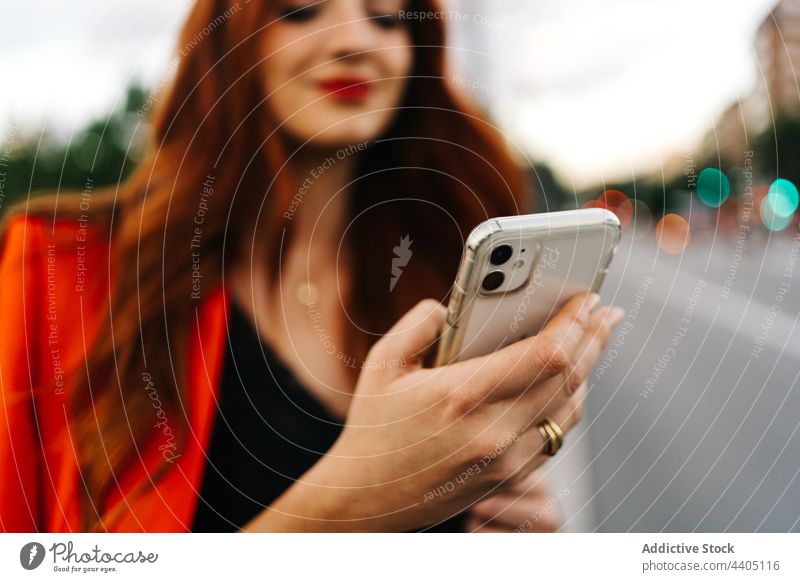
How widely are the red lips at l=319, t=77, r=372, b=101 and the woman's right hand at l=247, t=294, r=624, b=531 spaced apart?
0.22 m

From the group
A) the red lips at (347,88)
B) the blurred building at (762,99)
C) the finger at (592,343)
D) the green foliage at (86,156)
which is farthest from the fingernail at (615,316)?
the green foliage at (86,156)

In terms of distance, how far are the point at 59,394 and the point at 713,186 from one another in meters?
0.74

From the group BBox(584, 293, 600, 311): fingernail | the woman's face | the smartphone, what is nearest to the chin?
the woman's face

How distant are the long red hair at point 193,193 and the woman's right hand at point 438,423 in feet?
0.51

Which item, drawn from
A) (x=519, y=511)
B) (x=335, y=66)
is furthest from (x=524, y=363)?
(x=335, y=66)

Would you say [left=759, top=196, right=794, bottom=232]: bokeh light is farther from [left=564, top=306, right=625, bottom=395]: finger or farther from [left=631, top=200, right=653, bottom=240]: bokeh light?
[left=564, top=306, right=625, bottom=395]: finger

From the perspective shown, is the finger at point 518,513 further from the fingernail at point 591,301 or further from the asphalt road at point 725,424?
the fingernail at point 591,301

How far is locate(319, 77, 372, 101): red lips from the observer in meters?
0.59

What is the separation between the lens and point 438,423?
55 cm

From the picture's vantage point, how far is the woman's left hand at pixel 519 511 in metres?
0.65

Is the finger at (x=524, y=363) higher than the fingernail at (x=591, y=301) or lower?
lower

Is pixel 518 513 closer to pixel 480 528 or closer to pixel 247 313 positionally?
pixel 480 528
